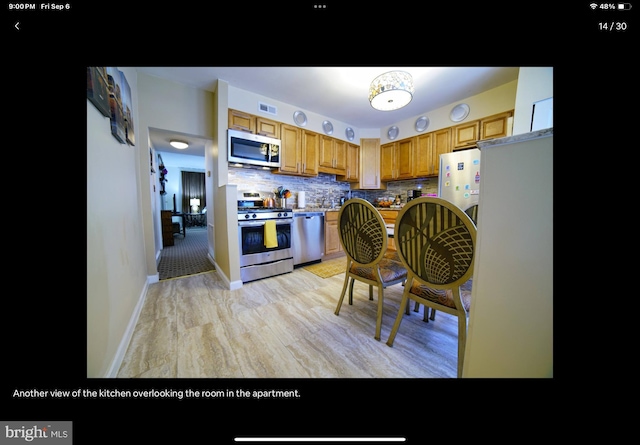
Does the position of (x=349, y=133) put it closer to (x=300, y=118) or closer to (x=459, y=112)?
(x=300, y=118)

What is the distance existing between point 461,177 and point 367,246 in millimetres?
2287

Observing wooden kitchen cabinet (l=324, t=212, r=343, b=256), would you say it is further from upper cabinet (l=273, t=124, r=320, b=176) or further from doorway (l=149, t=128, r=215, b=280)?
doorway (l=149, t=128, r=215, b=280)

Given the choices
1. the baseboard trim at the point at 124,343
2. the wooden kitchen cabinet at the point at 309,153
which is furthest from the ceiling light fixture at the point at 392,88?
the baseboard trim at the point at 124,343

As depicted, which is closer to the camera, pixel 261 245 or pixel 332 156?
pixel 261 245

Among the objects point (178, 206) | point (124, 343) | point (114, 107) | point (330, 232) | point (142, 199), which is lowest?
point (124, 343)

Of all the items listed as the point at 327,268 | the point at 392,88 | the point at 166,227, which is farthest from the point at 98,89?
the point at 166,227

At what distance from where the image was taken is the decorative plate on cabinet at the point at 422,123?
3117 mm

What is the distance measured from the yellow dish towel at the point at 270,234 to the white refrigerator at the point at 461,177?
2.52 metres

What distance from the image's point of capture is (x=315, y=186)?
3486 mm
